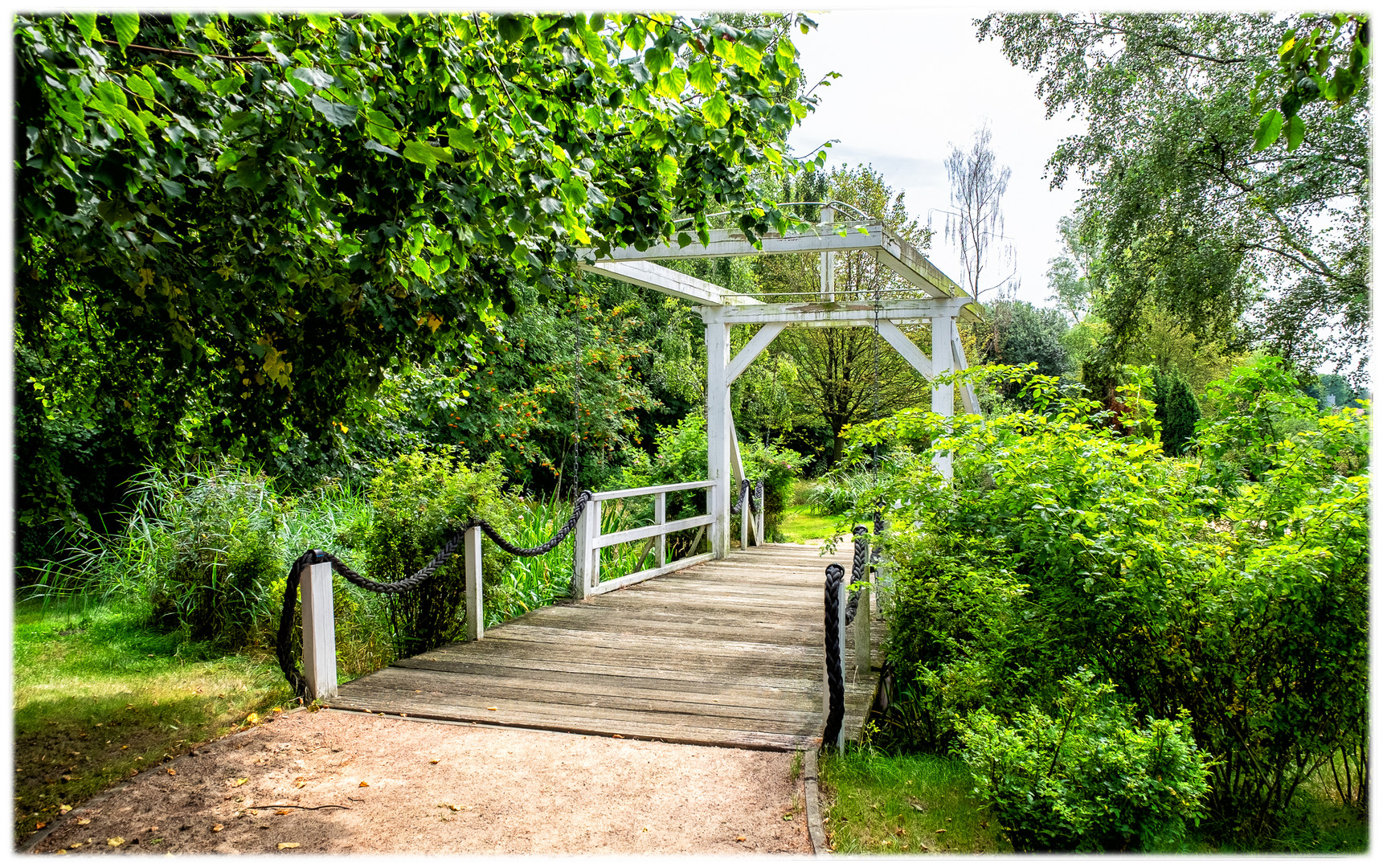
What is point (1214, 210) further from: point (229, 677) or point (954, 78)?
point (229, 677)

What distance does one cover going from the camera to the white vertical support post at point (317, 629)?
443cm

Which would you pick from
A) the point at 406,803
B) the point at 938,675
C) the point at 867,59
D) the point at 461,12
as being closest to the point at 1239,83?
the point at 867,59

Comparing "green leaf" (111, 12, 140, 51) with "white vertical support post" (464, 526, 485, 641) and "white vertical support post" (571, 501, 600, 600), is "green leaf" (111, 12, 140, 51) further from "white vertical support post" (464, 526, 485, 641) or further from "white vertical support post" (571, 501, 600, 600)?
"white vertical support post" (571, 501, 600, 600)

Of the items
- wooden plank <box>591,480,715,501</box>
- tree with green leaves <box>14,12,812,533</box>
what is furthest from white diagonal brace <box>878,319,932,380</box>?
tree with green leaves <box>14,12,812,533</box>

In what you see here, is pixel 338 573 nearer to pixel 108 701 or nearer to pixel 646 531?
pixel 108 701

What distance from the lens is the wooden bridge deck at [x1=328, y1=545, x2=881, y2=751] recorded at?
14.0 feet

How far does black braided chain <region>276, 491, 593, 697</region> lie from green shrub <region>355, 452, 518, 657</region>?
0.14 meters

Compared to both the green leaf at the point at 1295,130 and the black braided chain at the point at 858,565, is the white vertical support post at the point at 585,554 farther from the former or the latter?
the green leaf at the point at 1295,130

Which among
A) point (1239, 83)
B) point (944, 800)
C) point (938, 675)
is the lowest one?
point (944, 800)

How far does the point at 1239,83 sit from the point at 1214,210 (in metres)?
1.82

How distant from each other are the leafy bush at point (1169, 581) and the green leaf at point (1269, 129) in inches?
62.1

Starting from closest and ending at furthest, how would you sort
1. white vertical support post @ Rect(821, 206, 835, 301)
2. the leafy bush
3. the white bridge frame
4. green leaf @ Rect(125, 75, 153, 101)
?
green leaf @ Rect(125, 75, 153, 101), the leafy bush, the white bridge frame, white vertical support post @ Rect(821, 206, 835, 301)

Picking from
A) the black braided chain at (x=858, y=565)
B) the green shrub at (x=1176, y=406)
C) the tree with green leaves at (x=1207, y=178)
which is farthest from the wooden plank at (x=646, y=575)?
the green shrub at (x=1176, y=406)

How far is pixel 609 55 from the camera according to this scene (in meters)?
3.21
